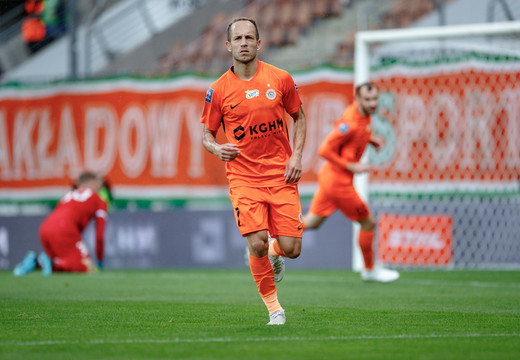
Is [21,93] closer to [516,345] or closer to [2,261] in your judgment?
[2,261]

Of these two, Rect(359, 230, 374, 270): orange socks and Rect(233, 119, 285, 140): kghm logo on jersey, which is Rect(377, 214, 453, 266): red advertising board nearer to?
Rect(359, 230, 374, 270): orange socks

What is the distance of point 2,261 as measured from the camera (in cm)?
1495

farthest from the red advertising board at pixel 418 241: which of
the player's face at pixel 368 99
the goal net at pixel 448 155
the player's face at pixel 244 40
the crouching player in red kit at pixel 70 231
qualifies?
the player's face at pixel 244 40

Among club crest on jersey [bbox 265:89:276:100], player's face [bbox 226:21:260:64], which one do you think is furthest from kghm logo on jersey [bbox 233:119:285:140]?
player's face [bbox 226:21:260:64]

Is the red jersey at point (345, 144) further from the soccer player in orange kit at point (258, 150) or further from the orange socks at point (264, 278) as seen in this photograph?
the orange socks at point (264, 278)

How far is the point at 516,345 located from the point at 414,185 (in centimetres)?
831

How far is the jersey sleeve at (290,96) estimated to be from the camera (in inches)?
245

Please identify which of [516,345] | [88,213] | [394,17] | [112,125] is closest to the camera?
[516,345]

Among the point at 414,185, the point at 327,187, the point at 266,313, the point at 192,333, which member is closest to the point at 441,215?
the point at 414,185

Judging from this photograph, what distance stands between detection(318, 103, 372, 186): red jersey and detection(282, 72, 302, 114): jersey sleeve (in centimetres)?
363

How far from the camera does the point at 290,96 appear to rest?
625cm

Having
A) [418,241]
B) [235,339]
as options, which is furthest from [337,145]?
[235,339]

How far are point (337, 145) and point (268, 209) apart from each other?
387 cm

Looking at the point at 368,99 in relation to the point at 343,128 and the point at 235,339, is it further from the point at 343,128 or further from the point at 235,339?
the point at 235,339
